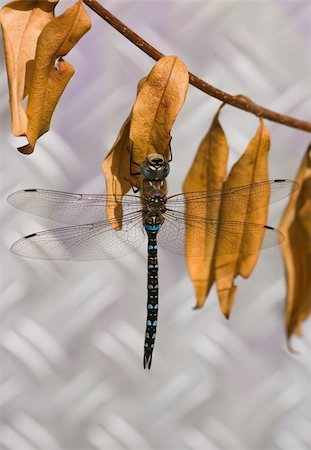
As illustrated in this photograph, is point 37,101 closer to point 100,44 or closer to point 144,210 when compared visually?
point 144,210

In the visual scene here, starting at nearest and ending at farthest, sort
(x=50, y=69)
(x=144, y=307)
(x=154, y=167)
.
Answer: (x=50, y=69) < (x=154, y=167) < (x=144, y=307)

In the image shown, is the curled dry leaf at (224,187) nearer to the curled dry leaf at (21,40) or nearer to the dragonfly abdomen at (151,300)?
the dragonfly abdomen at (151,300)

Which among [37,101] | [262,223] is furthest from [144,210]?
[37,101]

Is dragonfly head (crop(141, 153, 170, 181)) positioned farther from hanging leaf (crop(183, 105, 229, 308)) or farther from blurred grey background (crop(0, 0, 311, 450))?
blurred grey background (crop(0, 0, 311, 450))

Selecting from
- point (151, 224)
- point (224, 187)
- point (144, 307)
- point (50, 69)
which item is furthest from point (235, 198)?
point (144, 307)

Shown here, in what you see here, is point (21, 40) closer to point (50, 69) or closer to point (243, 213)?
point (50, 69)

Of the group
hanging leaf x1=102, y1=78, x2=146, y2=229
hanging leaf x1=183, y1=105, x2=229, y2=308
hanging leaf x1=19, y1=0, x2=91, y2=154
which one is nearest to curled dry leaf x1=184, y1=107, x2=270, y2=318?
hanging leaf x1=183, y1=105, x2=229, y2=308
